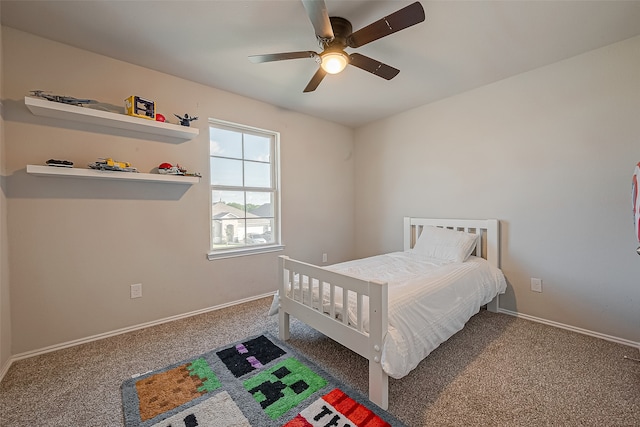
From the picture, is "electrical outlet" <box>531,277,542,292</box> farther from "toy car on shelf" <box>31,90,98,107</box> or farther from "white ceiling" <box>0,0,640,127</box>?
"toy car on shelf" <box>31,90,98,107</box>

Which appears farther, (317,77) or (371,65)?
(317,77)

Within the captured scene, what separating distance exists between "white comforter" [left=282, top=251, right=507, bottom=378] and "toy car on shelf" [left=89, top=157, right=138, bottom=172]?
1938 millimetres

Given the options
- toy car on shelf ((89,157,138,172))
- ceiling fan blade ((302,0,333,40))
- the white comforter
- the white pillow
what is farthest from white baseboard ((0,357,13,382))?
the white pillow

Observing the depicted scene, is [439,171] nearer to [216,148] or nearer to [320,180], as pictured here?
[320,180]

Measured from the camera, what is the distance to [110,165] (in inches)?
80.5

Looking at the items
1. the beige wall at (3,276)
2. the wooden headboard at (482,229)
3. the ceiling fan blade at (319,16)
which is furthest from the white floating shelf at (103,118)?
the wooden headboard at (482,229)

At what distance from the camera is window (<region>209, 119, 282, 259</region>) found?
2.90m

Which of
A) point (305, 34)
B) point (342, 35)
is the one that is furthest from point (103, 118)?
point (342, 35)

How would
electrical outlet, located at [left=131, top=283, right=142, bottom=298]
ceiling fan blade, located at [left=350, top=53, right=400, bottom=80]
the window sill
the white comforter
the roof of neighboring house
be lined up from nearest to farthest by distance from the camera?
1. the white comforter
2. ceiling fan blade, located at [left=350, top=53, right=400, bottom=80]
3. electrical outlet, located at [left=131, top=283, right=142, bottom=298]
4. the window sill
5. the roof of neighboring house

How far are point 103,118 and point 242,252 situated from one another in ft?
5.72

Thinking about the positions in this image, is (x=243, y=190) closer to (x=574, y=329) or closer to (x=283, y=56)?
(x=283, y=56)

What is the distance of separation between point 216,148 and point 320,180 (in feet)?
4.82

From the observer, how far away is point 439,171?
3164mm

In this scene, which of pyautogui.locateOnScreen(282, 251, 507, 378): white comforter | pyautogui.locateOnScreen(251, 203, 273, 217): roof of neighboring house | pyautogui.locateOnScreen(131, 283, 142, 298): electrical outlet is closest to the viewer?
pyautogui.locateOnScreen(282, 251, 507, 378): white comforter
